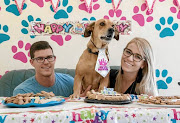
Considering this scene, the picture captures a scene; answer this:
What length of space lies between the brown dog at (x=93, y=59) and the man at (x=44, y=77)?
21 centimetres

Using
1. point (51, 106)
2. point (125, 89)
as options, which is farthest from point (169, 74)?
point (51, 106)

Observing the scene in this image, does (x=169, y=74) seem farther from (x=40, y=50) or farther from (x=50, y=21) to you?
(x=40, y=50)

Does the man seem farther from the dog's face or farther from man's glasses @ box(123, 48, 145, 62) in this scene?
man's glasses @ box(123, 48, 145, 62)

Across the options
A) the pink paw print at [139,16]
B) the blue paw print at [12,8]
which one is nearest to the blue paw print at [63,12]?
the blue paw print at [12,8]

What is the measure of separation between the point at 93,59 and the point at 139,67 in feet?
1.12

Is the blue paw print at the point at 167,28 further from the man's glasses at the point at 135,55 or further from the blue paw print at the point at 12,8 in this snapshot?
the blue paw print at the point at 12,8

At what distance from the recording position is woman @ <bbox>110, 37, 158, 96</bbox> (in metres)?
1.50

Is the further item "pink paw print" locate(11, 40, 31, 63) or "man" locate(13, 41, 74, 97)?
"pink paw print" locate(11, 40, 31, 63)

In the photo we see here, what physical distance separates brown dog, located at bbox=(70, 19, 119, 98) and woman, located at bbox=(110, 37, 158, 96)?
16 cm

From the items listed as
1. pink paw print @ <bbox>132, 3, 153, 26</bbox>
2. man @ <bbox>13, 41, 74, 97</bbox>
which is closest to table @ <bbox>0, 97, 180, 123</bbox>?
man @ <bbox>13, 41, 74, 97</bbox>

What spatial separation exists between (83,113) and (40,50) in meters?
0.96

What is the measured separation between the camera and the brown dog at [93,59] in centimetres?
154

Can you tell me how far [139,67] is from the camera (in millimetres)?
1560

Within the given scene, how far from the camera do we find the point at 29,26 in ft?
8.59
